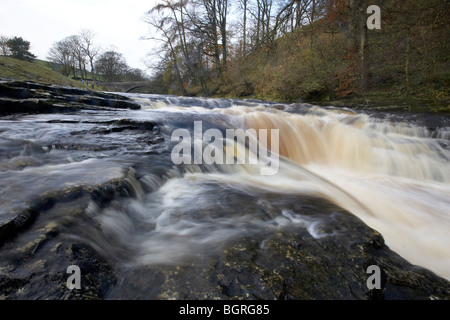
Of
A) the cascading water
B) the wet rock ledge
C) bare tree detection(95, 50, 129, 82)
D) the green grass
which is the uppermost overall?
bare tree detection(95, 50, 129, 82)

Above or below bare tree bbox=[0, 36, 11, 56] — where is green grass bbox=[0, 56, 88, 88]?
below

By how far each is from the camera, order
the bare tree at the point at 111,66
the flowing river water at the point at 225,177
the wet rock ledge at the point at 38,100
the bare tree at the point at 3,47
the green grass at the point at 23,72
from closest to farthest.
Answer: the flowing river water at the point at 225,177 → the wet rock ledge at the point at 38,100 → the green grass at the point at 23,72 → the bare tree at the point at 3,47 → the bare tree at the point at 111,66

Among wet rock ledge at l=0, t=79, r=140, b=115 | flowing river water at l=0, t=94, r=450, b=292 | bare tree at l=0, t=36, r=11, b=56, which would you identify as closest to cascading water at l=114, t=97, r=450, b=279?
flowing river water at l=0, t=94, r=450, b=292

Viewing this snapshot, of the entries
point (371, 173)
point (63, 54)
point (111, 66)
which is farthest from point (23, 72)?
point (63, 54)

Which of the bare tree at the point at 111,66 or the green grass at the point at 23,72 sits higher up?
the bare tree at the point at 111,66

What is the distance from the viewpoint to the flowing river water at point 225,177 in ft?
6.47

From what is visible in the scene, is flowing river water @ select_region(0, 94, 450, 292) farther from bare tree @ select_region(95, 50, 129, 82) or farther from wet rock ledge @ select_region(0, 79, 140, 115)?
bare tree @ select_region(95, 50, 129, 82)

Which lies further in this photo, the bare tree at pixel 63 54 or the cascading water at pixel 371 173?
the bare tree at pixel 63 54

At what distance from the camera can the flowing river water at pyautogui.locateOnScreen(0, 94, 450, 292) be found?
1.97m

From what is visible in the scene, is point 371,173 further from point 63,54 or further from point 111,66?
point 63,54

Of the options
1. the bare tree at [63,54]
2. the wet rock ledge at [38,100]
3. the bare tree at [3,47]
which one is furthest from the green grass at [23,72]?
the bare tree at [63,54]

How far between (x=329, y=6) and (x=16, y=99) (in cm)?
1429

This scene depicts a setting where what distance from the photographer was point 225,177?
11.6 ft

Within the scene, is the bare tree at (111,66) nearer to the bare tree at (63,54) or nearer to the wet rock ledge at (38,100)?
the bare tree at (63,54)
